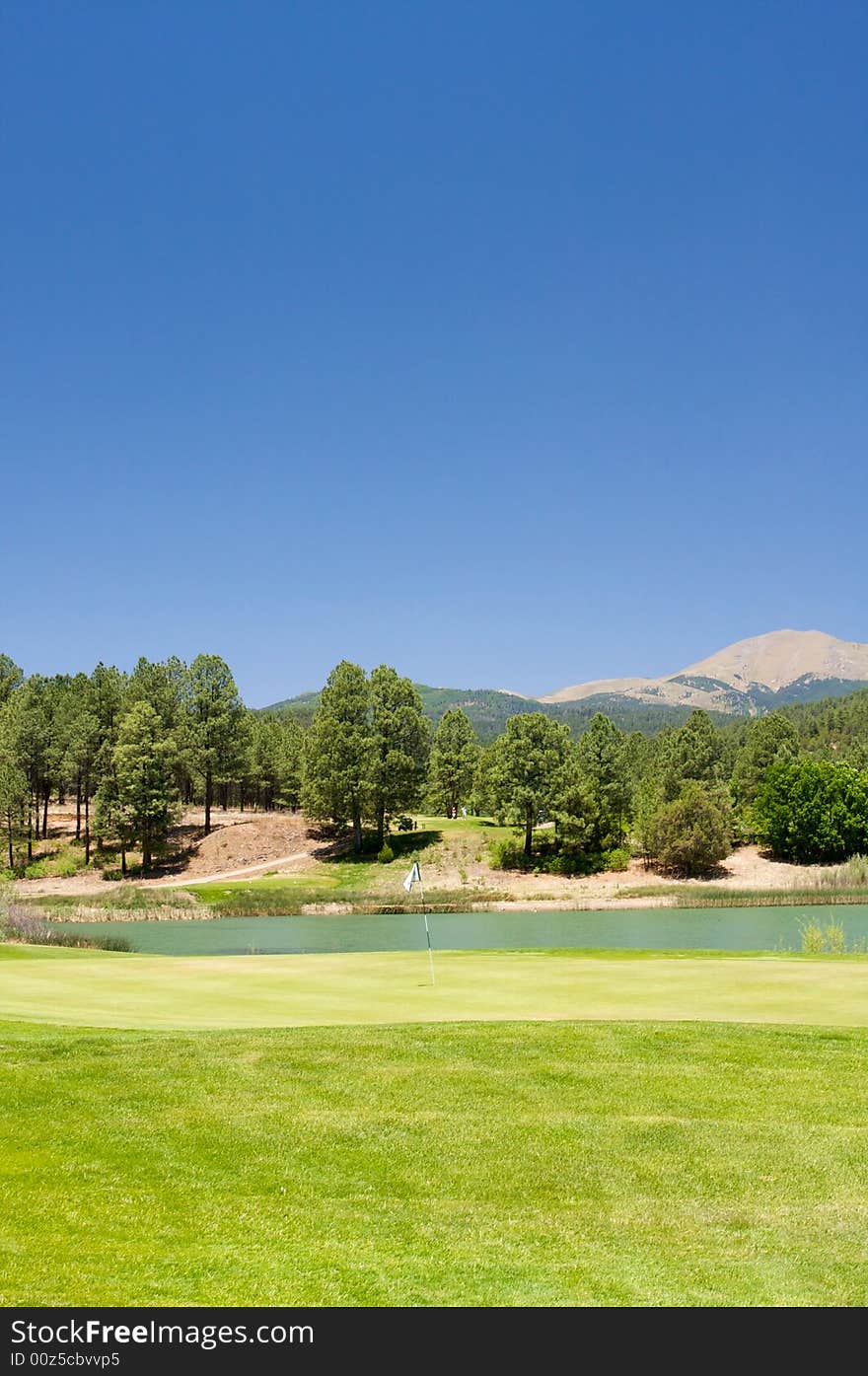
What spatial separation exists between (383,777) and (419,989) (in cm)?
5275

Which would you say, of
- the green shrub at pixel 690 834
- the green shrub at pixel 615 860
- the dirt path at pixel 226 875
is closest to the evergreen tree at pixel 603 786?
the green shrub at pixel 615 860

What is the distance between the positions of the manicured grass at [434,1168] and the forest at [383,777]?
177 ft

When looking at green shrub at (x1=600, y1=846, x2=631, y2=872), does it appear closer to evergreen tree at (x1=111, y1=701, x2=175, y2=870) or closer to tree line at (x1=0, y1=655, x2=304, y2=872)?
tree line at (x1=0, y1=655, x2=304, y2=872)

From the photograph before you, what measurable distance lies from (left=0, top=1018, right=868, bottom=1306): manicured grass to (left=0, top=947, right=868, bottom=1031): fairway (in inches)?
81.9

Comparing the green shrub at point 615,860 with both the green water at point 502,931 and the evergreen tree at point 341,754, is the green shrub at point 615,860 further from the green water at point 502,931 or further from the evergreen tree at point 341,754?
the evergreen tree at point 341,754

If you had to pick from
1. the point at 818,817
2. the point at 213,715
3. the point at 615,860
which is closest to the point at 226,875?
the point at 213,715

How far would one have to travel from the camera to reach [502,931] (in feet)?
139

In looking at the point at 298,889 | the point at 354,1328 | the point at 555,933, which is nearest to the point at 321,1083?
the point at 354,1328

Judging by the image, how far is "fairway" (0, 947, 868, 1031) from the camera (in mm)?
15477

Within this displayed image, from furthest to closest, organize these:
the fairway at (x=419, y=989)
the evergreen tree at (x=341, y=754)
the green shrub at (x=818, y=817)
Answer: the evergreen tree at (x=341, y=754) < the green shrub at (x=818, y=817) < the fairway at (x=419, y=989)

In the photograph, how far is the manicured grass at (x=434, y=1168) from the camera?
6.51 meters

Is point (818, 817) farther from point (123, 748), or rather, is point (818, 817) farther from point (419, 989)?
point (419, 989)

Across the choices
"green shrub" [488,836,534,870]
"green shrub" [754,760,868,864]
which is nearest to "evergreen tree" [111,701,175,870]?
"green shrub" [488,836,534,870]

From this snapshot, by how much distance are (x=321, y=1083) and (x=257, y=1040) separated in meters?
2.24
